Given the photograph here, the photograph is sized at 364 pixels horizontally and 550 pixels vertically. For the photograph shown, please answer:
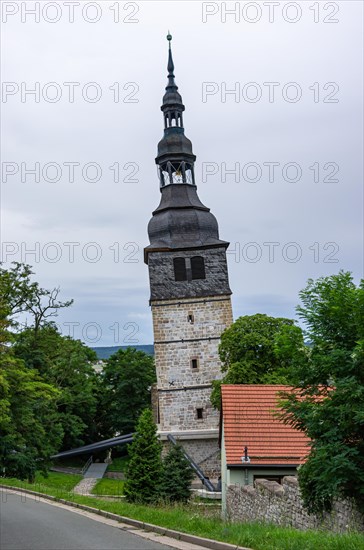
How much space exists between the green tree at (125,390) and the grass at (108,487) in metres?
13.1

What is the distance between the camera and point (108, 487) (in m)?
35.5

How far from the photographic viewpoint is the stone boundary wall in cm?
1043

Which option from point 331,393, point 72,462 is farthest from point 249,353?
point 331,393

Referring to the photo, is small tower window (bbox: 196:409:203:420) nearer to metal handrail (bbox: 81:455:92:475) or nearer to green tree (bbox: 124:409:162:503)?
green tree (bbox: 124:409:162:503)

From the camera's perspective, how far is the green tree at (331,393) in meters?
10.3

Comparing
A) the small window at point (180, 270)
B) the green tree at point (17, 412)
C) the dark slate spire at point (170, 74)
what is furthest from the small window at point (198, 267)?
the green tree at point (17, 412)

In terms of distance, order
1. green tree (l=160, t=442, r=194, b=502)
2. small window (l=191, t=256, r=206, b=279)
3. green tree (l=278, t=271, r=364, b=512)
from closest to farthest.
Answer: green tree (l=278, t=271, r=364, b=512) < green tree (l=160, t=442, r=194, b=502) < small window (l=191, t=256, r=206, b=279)

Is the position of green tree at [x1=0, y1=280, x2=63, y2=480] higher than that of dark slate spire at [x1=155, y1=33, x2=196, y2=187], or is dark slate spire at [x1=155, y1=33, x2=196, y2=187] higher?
dark slate spire at [x1=155, y1=33, x2=196, y2=187]

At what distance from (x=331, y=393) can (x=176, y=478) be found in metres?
15.2

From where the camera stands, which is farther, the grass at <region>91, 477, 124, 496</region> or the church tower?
the church tower

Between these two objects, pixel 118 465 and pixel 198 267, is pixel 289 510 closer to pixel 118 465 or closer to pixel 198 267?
pixel 198 267

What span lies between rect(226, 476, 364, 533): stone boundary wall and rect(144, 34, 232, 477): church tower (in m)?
23.2

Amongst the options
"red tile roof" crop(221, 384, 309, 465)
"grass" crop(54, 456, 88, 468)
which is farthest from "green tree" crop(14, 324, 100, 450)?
"red tile roof" crop(221, 384, 309, 465)

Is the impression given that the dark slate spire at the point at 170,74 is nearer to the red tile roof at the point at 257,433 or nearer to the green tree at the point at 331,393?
the red tile roof at the point at 257,433
